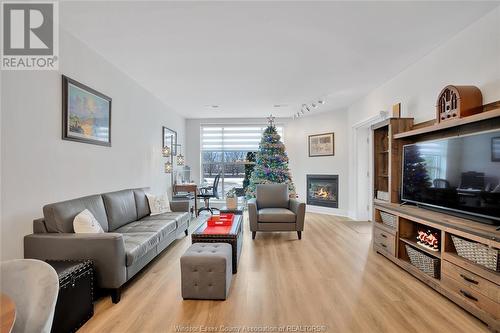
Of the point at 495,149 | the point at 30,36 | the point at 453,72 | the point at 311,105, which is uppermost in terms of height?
the point at 311,105

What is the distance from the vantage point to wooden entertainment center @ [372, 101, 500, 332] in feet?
6.65

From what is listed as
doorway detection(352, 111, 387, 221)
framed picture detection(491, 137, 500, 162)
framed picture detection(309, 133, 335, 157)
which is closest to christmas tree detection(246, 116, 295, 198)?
framed picture detection(309, 133, 335, 157)

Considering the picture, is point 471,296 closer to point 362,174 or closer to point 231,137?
point 362,174

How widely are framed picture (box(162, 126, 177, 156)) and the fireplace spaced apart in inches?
146

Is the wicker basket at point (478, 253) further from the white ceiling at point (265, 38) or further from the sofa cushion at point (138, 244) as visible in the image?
the sofa cushion at point (138, 244)

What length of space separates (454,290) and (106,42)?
14.4 ft

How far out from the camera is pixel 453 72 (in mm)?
2916

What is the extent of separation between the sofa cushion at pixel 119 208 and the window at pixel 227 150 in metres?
3.95

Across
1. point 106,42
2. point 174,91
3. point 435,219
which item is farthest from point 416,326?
point 174,91

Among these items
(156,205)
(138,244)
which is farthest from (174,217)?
(138,244)

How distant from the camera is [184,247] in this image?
4023mm

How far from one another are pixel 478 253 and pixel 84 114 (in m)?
4.24

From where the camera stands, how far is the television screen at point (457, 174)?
2.20 meters

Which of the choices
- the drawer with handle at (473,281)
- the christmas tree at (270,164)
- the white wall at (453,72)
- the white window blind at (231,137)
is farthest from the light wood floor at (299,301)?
the white window blind at (231,137)
